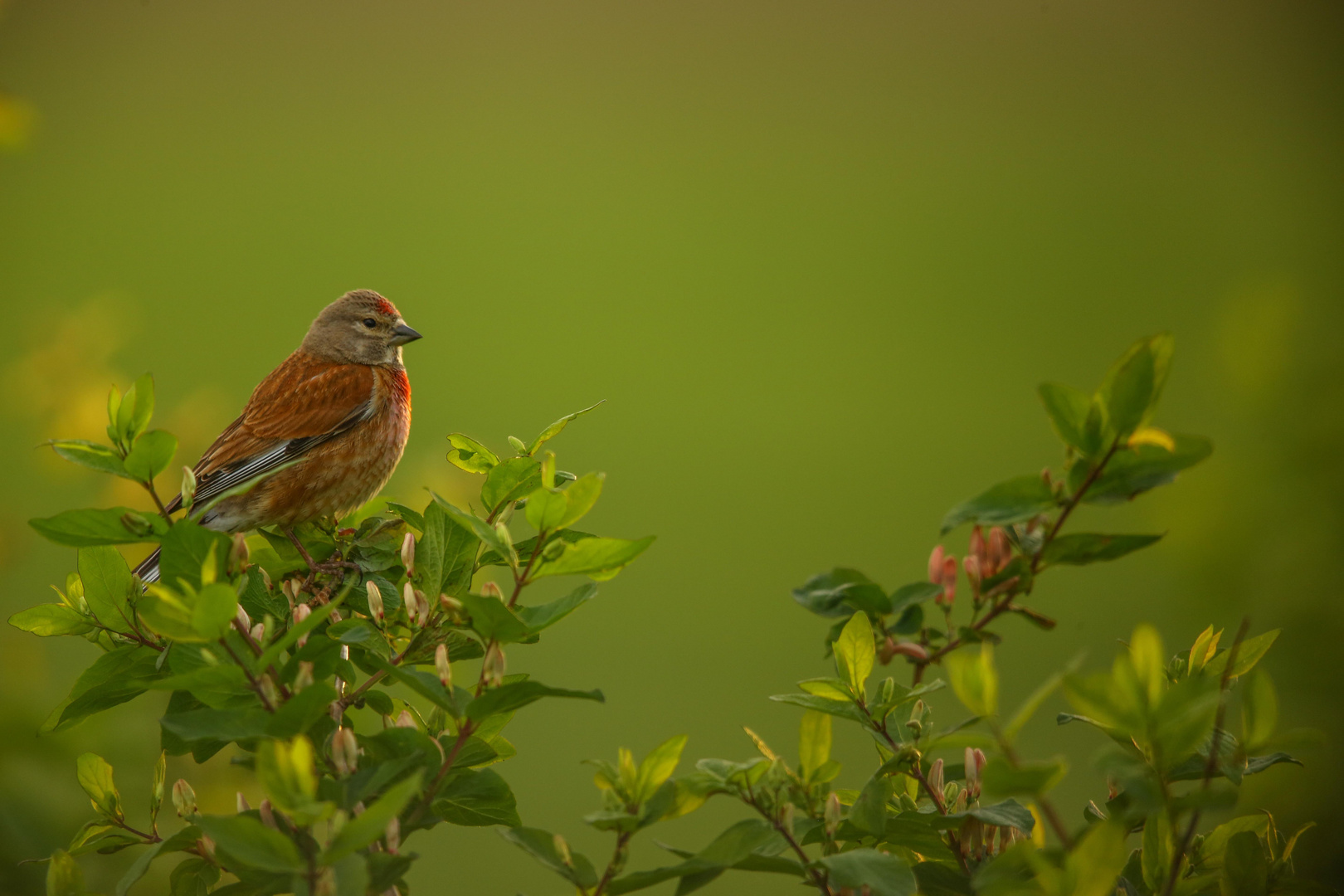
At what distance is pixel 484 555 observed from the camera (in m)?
1.23

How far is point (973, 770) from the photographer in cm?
104

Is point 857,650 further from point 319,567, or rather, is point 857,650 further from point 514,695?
point 319,567

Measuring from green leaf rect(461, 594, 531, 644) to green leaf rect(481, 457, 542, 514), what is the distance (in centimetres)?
21

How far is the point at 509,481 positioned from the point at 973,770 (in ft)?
1.88

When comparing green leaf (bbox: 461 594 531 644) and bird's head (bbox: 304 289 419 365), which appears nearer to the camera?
green leaf (bbox: 461 594 531 644)

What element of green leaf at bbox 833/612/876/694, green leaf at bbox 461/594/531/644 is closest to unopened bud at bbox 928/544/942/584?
green leaf at bbox 833/612/876/694

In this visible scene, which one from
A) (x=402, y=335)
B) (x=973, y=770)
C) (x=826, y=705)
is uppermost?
(x=402, y=335)

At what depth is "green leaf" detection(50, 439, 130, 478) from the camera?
936mm

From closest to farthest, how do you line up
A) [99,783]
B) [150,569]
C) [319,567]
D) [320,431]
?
1. [99,783]
2. [319,567]
3. [150,569]
4. [320,431]

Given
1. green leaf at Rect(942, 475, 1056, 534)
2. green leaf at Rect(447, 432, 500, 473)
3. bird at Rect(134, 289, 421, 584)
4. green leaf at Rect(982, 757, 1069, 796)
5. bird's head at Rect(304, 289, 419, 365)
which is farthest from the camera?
bird's head at Rect(304, 289, 419, 365)

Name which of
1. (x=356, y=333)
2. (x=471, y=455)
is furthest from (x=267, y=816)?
(x=356, y=333)

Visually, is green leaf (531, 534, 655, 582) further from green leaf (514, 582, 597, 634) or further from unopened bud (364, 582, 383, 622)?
unopened bud (364, 582, 383, 622)

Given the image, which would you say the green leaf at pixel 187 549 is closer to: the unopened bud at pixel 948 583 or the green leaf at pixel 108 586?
the green leaf at pixel 108 586

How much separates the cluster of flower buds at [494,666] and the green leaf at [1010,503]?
0.41m
